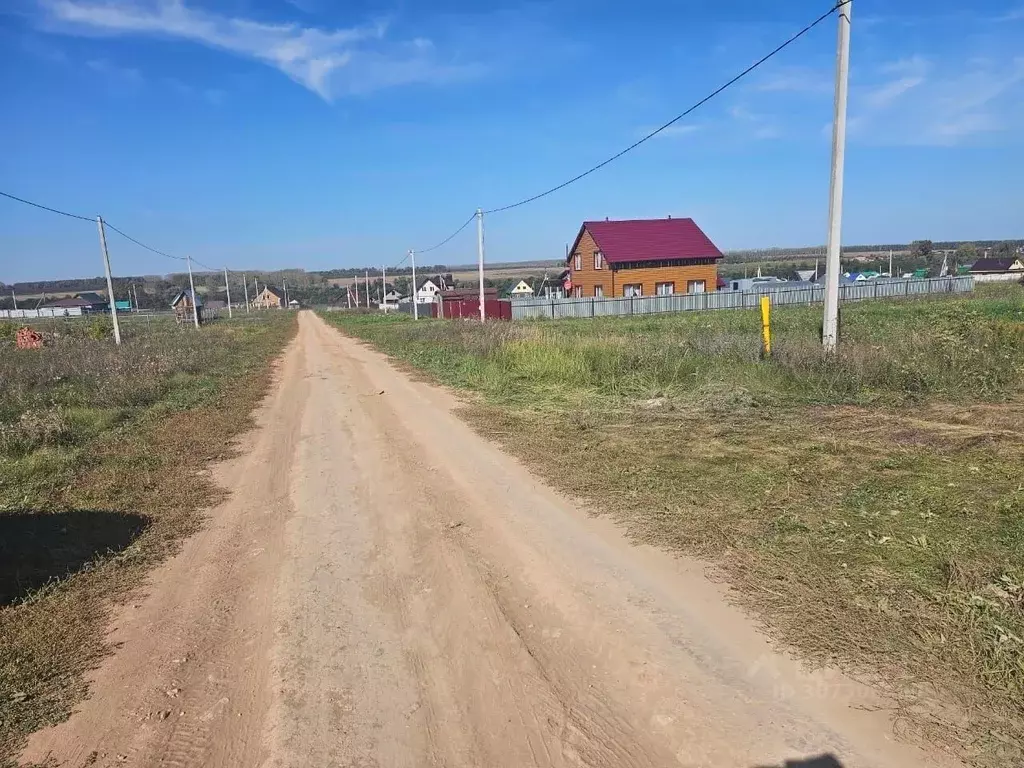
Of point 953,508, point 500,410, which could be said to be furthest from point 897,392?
point 500,410

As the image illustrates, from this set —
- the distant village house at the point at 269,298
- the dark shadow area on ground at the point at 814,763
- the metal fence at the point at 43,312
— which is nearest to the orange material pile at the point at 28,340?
the dark shadow area on ground at the point at 814,763

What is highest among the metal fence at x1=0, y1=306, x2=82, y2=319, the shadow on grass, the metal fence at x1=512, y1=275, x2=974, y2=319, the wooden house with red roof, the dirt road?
the wooden house with red roof

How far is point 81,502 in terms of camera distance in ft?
19.8

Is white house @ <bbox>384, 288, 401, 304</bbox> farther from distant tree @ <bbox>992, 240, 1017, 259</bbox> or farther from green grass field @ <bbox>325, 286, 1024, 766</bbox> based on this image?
green grass field @ <bbox>325, 286, 1024, 766</bbox>

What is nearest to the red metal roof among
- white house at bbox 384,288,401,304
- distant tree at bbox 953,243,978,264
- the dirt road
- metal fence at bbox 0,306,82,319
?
the dirt road

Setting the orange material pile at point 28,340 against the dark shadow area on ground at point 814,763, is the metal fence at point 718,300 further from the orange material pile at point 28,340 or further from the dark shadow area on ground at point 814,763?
the dark shadow area on ground at point 814,763

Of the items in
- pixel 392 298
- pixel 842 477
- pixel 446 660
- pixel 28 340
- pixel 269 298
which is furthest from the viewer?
pixel 269 298

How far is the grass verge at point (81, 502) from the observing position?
344 cm

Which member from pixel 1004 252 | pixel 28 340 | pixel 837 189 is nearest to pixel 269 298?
pixel 28 340

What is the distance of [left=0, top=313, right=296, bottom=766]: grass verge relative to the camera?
3436 millimetres

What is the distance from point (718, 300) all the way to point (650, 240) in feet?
23.7

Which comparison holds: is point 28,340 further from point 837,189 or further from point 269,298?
point 269,298

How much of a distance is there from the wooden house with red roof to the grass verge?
3498 cm

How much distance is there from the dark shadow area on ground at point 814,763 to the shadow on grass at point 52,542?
187 inches
